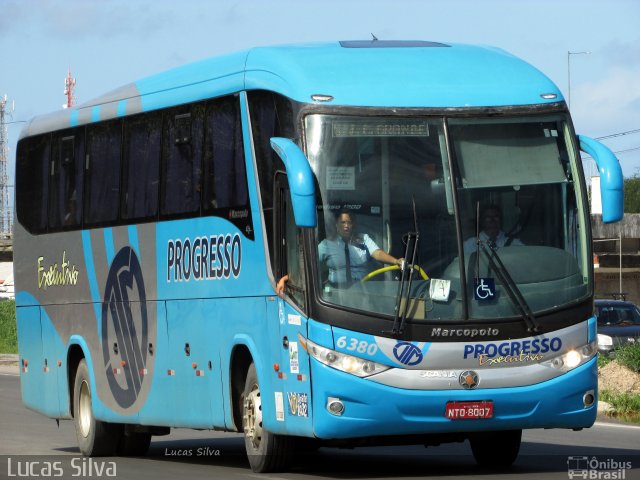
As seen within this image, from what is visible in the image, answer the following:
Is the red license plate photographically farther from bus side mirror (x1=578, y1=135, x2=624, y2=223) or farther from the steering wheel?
bus side mirror (x1=578, y1=135, x2=624, y2=223)

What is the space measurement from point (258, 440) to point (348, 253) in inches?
87.4

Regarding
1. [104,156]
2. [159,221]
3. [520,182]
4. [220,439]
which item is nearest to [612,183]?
[520,182]

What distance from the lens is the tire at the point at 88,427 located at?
695 inches

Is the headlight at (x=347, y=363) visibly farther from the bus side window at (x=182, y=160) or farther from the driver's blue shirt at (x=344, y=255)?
the bus side window at (x=182, y=160)

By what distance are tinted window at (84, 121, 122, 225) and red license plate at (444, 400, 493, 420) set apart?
594cm

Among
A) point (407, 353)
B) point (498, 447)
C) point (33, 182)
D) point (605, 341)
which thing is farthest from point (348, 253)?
point (605, 341)

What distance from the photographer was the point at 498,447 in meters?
14.4

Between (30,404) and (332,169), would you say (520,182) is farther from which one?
(30,404)

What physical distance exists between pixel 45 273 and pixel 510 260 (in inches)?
327

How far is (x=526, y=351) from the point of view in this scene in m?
12.4

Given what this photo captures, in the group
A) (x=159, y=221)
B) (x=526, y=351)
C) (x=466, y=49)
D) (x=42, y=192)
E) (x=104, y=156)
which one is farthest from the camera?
(x=42, y=192)

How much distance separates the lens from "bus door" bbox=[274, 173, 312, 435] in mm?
12602
